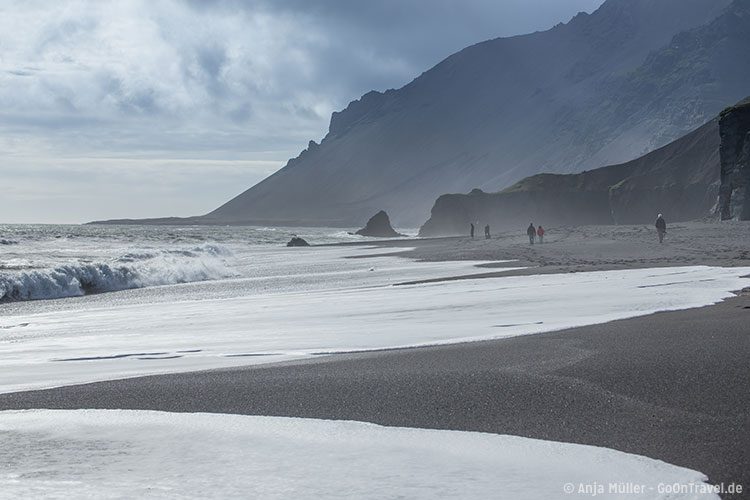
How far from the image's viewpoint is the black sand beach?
4.85m

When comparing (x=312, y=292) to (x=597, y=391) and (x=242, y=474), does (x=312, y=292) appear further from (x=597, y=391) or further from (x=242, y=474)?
(x=242, y=474)

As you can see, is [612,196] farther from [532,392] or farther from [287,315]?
[532,392]

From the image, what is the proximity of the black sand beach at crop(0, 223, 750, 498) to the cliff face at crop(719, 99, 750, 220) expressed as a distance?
53.0 m

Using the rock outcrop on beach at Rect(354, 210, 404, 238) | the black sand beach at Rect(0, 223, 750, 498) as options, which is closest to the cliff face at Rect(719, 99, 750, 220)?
the black sand beach at Rect(0, 223, 750, 498)

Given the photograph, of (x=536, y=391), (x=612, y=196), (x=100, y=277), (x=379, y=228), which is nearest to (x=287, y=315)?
(x=536, y=391)

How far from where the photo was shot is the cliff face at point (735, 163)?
56312 mm

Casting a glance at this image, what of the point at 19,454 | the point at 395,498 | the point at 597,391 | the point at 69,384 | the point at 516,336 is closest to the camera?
the point at 395,498

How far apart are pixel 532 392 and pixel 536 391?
0.11ft

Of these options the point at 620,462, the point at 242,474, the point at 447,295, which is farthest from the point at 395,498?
the point at 447,295

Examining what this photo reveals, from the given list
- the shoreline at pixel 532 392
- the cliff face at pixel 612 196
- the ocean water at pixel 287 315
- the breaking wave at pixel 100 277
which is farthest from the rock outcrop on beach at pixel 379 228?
the shoreline at pixel 532 392

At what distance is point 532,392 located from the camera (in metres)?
5.77

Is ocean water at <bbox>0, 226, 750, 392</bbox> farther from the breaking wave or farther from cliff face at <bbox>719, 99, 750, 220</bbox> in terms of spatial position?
cliff face at <bbox>719, 99, 750, 220</bbox>

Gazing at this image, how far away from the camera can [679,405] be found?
5312 mm

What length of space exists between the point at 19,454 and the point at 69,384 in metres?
2.38
